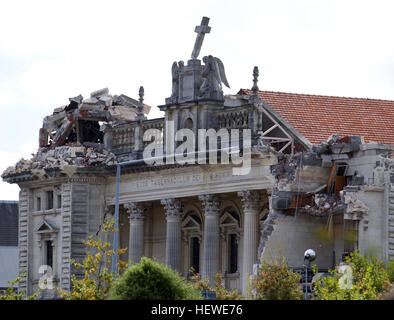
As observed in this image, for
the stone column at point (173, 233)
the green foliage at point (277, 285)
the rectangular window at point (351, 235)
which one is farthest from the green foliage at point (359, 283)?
the stone column at point (173, 233)

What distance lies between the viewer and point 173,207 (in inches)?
3204

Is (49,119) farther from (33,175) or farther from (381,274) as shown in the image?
(381,274)

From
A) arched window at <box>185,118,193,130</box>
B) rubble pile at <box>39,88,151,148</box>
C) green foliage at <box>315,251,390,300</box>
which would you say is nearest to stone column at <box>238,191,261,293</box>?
arched window at <box>185,118,193,130</box>

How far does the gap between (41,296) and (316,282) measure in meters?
32.3

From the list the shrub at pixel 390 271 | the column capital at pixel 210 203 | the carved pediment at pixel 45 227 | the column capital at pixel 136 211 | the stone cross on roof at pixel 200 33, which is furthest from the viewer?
the carved pediment at pixel 45 227

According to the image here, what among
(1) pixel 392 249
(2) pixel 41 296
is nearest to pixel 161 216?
(2) pixel 41 296

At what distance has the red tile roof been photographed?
252 feet

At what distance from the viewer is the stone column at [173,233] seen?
3189 inches

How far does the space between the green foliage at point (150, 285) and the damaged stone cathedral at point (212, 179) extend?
53.4ft

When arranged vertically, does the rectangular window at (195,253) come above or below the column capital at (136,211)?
below

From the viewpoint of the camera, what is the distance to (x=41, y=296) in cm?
8619

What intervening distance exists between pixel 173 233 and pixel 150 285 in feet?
104

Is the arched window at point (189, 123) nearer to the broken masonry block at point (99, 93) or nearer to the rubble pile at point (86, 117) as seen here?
the rubble pile at point (86, 117)

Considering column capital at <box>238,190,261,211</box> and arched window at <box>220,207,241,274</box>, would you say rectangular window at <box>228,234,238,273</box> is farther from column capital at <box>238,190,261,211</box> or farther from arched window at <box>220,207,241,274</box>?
column capital at <box>238,190,261,211</box>
